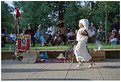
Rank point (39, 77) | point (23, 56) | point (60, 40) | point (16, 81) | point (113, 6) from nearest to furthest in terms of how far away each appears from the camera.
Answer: point (16, 81), point (39, 77), point (23, 56), point (60, 40), point (113, 6)

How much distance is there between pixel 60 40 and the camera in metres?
21.8

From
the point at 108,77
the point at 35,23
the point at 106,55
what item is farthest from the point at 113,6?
the point at 108,77

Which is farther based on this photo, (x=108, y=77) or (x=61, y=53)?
(x=61, y=53)

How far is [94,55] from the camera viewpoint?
14.8 m

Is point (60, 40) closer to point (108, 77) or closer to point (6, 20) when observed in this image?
point (108, 77)

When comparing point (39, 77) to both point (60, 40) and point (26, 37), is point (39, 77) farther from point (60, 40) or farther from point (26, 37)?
point (60, 40)

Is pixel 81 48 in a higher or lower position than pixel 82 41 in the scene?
lower

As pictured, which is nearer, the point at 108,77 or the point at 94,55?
the point at 108,77

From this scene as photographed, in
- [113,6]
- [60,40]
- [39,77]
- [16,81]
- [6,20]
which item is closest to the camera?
[16,81]

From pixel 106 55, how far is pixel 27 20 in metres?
19.1

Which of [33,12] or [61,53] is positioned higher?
[33,12]

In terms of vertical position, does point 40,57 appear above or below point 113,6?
below

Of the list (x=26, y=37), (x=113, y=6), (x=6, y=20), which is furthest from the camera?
(x=6, y=20)

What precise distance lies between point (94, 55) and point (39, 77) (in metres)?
5.35
